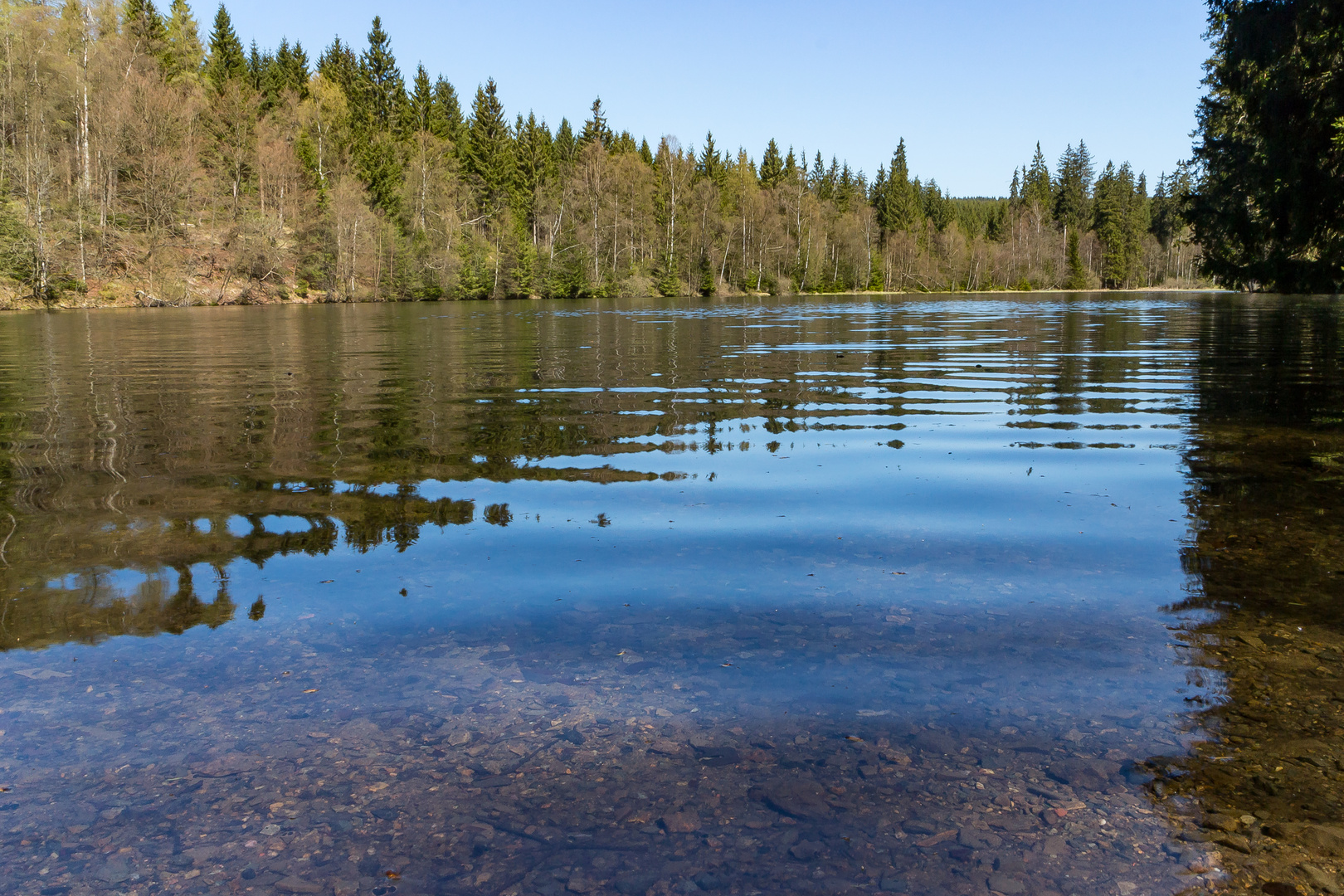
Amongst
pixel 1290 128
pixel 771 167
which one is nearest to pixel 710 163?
pixel 771 167

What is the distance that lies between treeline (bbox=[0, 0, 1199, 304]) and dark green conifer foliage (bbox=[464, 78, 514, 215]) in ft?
0.75

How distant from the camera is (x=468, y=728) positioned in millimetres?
3324

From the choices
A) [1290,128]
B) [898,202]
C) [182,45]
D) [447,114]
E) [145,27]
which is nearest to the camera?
[1290,128]

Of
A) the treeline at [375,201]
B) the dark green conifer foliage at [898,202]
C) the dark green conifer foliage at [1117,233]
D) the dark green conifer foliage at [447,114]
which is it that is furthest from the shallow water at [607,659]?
the dark green conifer foliage at [1117,233]

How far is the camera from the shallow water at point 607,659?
262 cm

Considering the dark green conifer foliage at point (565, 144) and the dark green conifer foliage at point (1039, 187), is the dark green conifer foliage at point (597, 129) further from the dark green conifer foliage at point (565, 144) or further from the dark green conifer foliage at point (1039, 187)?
the dark green conifer foliage at point (1039, 187)

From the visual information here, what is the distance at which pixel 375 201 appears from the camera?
7750cm

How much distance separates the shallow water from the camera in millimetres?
2615

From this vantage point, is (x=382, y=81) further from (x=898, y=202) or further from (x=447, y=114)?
(x=898, y=202)

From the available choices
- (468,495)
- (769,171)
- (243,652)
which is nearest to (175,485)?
(468,495)

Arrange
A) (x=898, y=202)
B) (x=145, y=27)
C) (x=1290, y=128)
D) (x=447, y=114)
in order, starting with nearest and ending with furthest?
(x=1290, y=128) → (x=145, y=27) → (x=447, y=114) → (x=898, y=202)

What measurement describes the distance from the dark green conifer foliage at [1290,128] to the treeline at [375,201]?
181 inches

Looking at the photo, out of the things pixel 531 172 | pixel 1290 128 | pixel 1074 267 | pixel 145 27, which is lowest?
Answer: pixel 1290 128

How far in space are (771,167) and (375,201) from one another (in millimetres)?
50126
